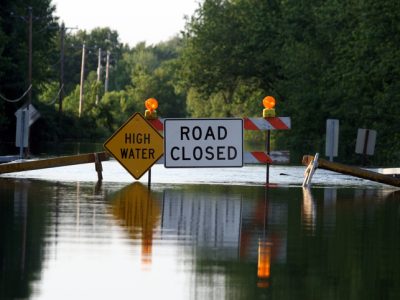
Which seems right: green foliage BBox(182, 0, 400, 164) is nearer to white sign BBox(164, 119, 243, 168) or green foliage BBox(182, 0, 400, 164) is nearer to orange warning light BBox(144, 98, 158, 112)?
orange warning light BBox(144, 98, 158, 112)

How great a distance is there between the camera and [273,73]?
8850cm

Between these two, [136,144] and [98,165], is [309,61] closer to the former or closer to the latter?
[98,165]

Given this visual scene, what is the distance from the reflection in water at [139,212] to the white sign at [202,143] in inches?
30.8

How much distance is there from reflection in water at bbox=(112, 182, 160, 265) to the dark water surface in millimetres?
13

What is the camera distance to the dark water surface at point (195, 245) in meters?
10.1

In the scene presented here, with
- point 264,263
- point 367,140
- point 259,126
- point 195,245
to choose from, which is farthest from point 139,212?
point 367,140

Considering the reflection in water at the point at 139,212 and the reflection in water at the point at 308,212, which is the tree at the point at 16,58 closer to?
the reflection in water at the point at 139,212

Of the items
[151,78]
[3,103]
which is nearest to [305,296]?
[3,103]

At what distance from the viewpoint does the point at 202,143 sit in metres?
22.7

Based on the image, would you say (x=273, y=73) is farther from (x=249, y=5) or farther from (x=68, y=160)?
(x=68, y=160)

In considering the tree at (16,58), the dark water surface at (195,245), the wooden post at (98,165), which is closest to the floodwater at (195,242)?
the dark water surface at (195,245)

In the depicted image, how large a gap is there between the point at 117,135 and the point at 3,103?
50.2 meters

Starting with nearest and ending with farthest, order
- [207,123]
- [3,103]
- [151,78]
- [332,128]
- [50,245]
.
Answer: [50,245] < [207,123] < [332,128] < [3,103] < [151,78]

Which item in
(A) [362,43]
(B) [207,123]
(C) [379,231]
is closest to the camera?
(C) [379,231]
